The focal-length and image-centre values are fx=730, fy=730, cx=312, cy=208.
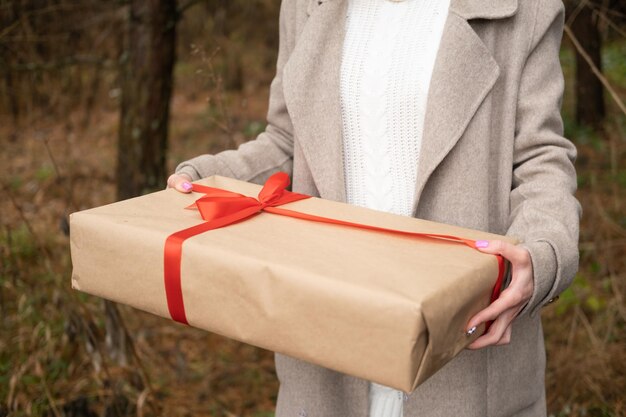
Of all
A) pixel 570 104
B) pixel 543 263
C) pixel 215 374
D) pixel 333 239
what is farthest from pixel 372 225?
pixel 570 104

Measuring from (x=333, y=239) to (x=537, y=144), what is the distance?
1.58 ft

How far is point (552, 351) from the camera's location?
3.41m

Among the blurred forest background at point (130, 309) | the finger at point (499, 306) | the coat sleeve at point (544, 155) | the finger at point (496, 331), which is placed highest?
the coat sleeve at point (544, 155)

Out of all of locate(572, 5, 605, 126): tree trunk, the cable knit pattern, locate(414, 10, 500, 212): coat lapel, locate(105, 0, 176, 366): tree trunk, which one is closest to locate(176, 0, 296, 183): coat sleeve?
the cable knit pattern

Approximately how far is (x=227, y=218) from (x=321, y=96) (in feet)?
1.35

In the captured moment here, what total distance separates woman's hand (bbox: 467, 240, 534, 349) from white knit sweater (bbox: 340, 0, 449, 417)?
0.36 m

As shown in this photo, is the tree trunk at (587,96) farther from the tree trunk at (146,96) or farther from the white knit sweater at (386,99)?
the white knit sweater at (386,99)

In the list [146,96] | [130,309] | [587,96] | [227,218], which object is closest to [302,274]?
[227,218]

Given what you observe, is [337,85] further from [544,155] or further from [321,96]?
[544,155]

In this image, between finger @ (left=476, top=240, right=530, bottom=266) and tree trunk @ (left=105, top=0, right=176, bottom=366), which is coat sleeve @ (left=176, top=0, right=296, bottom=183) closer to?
finger @ (left=476, top=240, right=530, bottom=266)

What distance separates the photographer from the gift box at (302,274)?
1.08m

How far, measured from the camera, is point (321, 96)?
63.6 inches

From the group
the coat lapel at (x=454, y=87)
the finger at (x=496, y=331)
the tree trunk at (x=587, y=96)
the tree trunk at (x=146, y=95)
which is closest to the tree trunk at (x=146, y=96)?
the tree trunk at (x=146, y=95)

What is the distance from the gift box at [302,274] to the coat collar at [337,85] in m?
0.15
